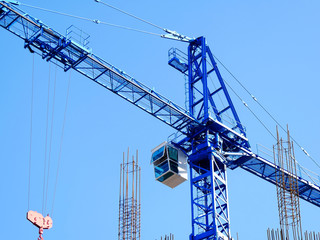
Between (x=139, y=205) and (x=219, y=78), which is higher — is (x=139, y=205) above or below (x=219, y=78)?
below

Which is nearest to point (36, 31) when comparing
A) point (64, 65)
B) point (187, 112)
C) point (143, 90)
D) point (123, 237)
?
point (64, 65)

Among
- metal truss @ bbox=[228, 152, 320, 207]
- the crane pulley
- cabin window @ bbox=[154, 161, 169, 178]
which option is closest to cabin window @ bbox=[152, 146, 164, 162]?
cabin window @ bbox=[154, 161, 169, 178]

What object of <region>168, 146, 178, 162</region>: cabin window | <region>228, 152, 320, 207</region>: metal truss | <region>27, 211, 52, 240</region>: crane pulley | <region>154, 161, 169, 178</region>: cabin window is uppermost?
<region>228, 152, 320, 207</region>: metal truss

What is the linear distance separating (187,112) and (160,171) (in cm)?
405

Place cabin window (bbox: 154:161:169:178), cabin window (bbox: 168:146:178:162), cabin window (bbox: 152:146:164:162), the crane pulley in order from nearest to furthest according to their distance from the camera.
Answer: the crane pulley, cabin window (bbox: 154:161:169:178), cabin window (bbox: 168:146:178:162), cabin window (bbox: 152:146:164:162)

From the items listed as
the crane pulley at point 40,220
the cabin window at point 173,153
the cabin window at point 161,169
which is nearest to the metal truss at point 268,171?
the cabin window at point 173,153

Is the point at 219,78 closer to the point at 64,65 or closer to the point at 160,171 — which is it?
the point at 160,171

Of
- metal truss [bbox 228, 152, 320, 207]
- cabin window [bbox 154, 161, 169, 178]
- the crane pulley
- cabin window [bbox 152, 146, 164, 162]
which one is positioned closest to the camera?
the crane pulley

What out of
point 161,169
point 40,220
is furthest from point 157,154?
point 40,220

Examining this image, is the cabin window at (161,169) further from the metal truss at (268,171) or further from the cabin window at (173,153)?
the metal truss at (268,171)

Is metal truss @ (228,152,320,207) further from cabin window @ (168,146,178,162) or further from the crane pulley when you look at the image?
the crane pulley

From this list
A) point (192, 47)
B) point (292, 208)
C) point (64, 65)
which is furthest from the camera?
point (192, 47)

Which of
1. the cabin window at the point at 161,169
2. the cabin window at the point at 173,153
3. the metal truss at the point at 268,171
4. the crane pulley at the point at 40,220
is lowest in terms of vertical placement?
the crane pulley at the point at 40,220

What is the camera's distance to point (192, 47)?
2140 inches
